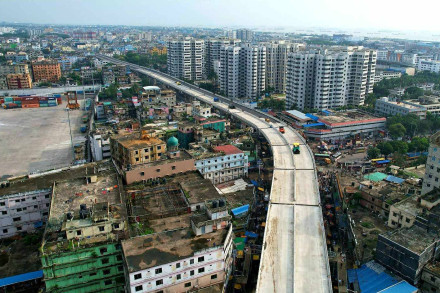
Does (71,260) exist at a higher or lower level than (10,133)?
higher

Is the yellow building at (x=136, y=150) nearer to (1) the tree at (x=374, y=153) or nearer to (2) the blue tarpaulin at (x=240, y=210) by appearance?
(2) the blue tarpaulin at (x=240, y=210)

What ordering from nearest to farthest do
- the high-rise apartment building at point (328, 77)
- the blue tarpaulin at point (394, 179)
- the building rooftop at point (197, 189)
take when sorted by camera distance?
the building rooftop at point (197, 189), the blue tarpaulin at point (394, 179), the high-rise apartment building at point (328, 77)

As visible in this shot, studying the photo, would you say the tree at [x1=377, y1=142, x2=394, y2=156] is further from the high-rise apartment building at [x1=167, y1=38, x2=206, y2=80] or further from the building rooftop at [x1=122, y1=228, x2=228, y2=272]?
the high-rise apartment building at [x1=167, y1=38, x2=206, y2=80]

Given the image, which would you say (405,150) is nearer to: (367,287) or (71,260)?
(367,287)

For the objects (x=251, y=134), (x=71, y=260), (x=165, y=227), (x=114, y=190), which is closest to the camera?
(x=71, y=260)

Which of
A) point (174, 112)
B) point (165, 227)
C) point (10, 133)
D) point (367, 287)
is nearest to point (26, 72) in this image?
point (10, 133)

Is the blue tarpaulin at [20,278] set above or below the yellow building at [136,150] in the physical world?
below

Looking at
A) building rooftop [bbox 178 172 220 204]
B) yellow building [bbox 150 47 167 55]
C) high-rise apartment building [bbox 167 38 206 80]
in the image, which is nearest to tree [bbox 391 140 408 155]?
building rooftop [bbox 178 172 220 204]

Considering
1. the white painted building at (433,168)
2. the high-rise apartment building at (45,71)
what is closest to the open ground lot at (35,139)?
the high-rise apartment building at (45,71)
